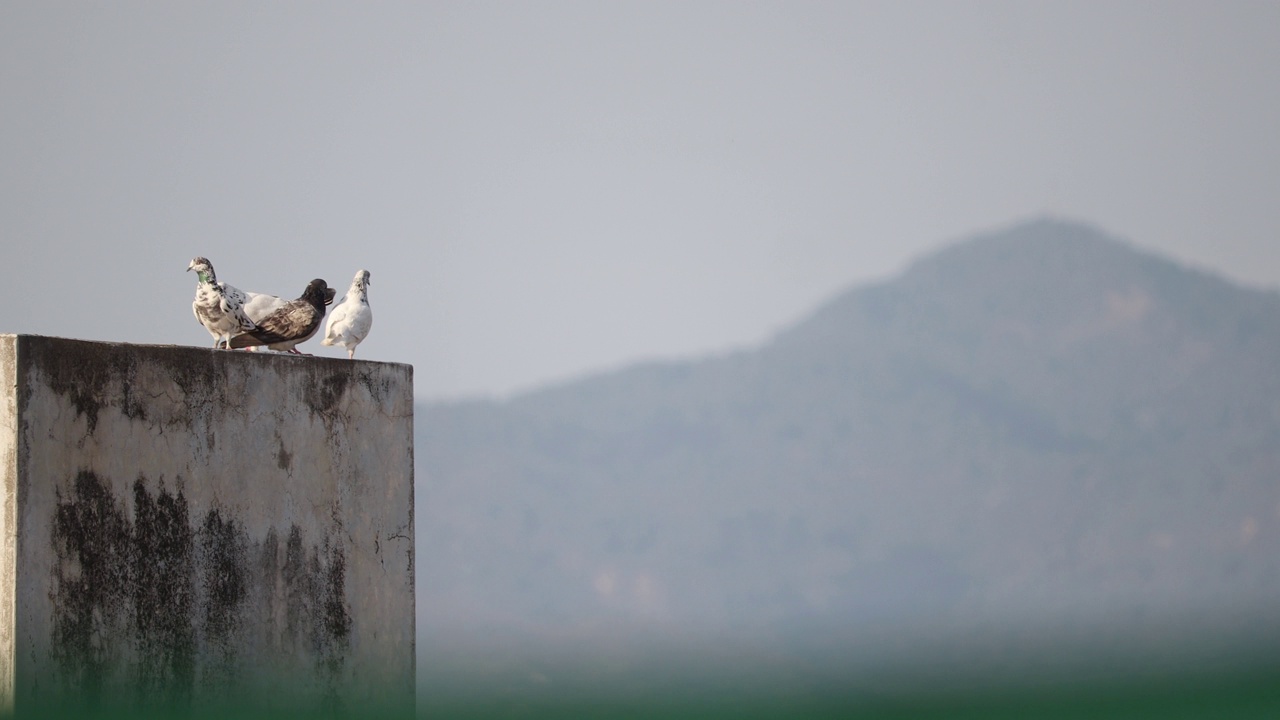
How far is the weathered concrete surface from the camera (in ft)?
12.2

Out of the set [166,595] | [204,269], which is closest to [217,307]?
[204,269]

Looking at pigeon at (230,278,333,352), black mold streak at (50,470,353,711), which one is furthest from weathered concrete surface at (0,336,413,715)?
pigeon at (230,278,333,352)

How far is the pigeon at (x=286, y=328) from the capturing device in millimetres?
4574

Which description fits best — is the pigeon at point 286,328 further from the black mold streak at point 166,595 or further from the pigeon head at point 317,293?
the black mold streak at point 166,595

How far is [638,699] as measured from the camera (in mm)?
3279

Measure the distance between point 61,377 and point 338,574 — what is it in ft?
3.68

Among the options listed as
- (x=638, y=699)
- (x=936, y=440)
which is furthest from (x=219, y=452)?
(x=936, y=440)

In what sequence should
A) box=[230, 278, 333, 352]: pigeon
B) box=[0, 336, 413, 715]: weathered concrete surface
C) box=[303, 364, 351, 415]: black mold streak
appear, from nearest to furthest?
box=[0, 336, 413, 715]: weathered concrete surface → box=[303, 364, 351, 415]: black mold streak → box=[230, 278, 333, 352]: pigeon

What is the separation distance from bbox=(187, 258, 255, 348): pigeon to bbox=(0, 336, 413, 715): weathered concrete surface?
0.83 feet

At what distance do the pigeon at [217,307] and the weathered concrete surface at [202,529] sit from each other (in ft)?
0.83

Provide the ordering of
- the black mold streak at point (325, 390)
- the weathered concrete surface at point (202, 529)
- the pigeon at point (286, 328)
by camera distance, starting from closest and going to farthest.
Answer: the weathered concrete surface at point (202, 529) < the black mold streak at point (325, 390) < the pigeon at point (286, 328)

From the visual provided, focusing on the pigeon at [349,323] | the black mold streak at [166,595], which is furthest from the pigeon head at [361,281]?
the black mold streak at [166,595]

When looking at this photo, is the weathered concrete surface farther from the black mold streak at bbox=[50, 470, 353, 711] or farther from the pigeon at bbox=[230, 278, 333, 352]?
the pigeon at bbox=[230, 278, 333, 352]

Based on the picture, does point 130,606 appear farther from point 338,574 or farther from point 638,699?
point 638,699
